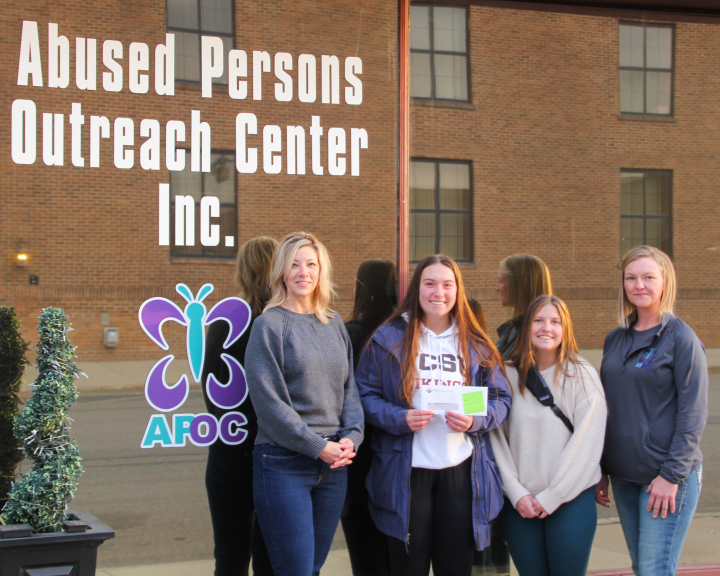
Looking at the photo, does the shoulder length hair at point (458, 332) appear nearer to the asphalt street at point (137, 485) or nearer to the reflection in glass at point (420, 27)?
the asphalt street at point (137, 485)

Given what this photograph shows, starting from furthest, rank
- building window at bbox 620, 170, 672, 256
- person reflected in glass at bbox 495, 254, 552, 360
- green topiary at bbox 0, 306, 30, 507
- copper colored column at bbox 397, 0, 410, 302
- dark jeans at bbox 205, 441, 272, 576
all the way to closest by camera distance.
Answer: building window at bbox 620, 170, 672, 256
copper colored column at bbox 397, 0, 410, 302
person reflected in glass at bbox 495, 254, 552, 360
dark jeans at bbox 205, 441, 272, 576
green topiary at bbox 0, 306, 30, 507

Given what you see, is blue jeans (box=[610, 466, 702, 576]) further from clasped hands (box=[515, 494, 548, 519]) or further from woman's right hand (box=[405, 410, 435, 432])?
woman's right hand (box=[405, 410, 435, 432])

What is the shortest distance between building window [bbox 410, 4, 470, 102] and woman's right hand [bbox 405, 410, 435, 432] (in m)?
2.07

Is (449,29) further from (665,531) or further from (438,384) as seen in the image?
(665,531)

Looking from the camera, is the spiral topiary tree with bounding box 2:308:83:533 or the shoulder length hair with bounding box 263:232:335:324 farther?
the shoulder length hair with bounding box 263:232:335:324

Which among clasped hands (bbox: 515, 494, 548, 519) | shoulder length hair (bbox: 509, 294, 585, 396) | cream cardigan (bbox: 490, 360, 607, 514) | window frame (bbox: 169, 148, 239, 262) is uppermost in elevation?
window frame (bbox: 169, 148, 239, 262)

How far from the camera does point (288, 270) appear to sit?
2.93m

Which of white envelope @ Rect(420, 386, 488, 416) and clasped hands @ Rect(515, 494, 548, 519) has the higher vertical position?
white envelope @ Rect(420, 386, 488, 416)

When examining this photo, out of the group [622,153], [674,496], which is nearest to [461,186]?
[622,153]

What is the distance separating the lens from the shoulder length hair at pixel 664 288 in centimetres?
299

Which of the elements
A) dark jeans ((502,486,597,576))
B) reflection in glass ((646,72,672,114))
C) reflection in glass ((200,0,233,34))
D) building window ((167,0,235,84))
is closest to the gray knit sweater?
dark jeans ((502,486,597,576))

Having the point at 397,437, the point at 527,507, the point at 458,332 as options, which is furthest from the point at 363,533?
the point at 458,332

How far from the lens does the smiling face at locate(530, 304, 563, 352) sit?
3016mm

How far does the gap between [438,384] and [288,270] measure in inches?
31.7
